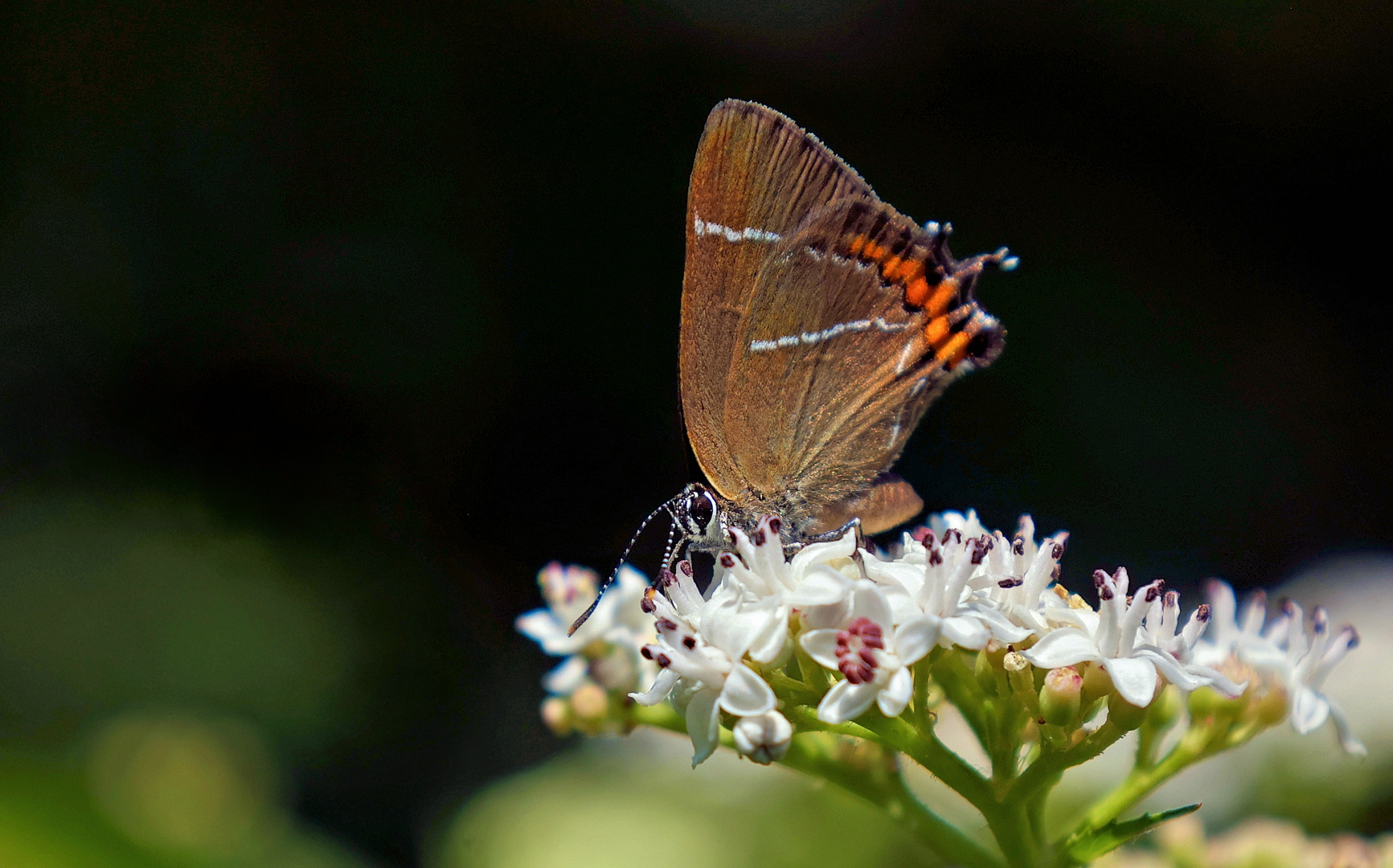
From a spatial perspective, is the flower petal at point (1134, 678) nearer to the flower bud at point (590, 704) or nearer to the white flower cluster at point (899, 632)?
the white flower cluster at point (899, 632)

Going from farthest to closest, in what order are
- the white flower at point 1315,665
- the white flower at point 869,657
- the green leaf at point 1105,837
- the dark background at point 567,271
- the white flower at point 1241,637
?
the dark background at point 567,271
the white flower at point 1241,637
the white flower at point 1315,665
the white flower at point 869,657
the green leaf at point 1105,837

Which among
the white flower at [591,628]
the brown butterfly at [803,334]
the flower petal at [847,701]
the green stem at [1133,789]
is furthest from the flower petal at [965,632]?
the white flower at [591,628]

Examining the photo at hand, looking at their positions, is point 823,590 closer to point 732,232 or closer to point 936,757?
point 936,757

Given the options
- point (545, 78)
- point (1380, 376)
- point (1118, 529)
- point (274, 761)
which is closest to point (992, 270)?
point (1118, 529)

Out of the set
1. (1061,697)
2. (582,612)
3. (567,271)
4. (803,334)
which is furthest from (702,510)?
(567,271)

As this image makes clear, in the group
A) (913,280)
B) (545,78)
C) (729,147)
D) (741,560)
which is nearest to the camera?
(741,560)

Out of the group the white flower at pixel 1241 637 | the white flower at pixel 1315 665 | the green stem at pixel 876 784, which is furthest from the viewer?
the white flower at pixel 1241 637

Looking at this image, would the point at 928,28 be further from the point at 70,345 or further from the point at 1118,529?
the point at 70,345
